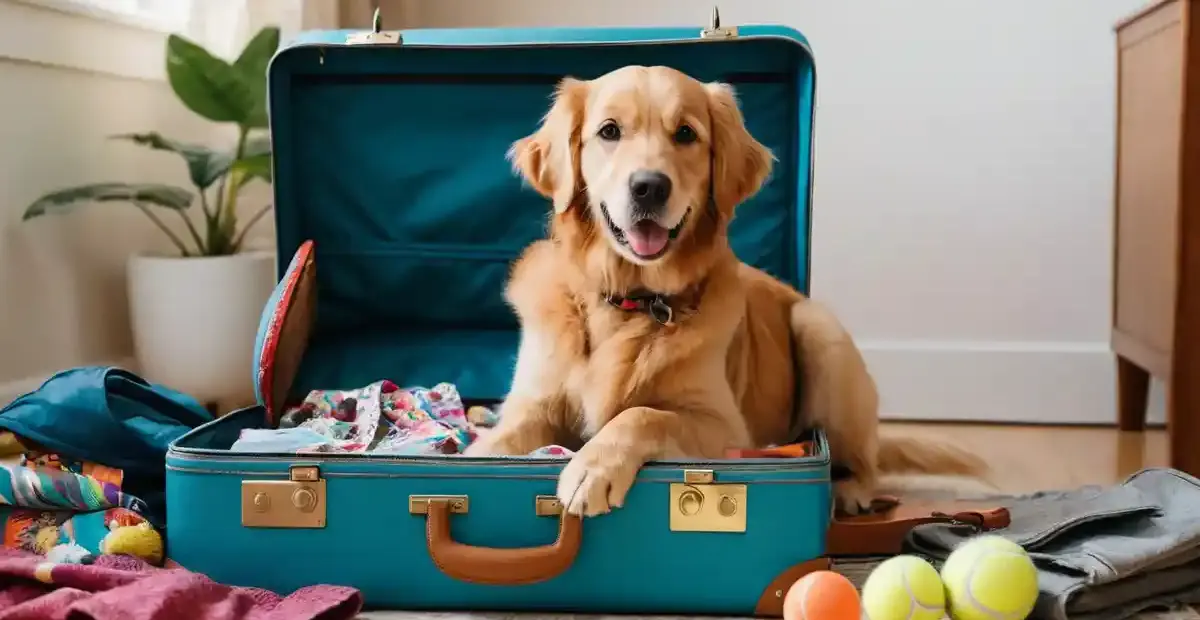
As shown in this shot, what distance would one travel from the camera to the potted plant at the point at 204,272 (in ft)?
7.72

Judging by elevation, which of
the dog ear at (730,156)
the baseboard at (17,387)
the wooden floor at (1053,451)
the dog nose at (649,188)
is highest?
the dog ear at (730,156)

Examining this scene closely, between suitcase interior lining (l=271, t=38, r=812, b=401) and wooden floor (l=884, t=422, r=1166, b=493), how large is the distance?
0.70 meters

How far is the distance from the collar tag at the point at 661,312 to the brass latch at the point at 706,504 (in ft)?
1.10

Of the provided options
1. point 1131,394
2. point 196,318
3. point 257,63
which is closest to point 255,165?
point 257,63

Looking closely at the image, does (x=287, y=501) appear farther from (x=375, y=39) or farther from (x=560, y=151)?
(x=375, y=39)

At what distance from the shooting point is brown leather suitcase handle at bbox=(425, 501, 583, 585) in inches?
52.2

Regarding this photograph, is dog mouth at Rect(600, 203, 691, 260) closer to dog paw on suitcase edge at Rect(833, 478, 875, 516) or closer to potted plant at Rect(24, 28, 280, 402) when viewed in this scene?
dog paw on suitcase edge at Rect(833, 478, 875, 516)

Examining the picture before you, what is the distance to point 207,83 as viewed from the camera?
2385mm

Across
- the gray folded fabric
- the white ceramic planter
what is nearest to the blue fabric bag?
the white ceramic planter

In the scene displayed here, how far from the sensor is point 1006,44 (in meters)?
2.72

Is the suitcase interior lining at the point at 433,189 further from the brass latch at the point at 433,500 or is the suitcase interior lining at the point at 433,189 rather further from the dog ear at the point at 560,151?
the brass latch at the point at 433,500

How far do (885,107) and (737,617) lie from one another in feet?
5.83

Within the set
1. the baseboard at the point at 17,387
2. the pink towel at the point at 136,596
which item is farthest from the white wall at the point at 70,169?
the pink towel at the point at 136,596

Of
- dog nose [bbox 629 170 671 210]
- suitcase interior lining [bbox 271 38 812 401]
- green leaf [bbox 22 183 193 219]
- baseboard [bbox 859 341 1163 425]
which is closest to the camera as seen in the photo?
dog nose [bbox 629 170 671 210]
